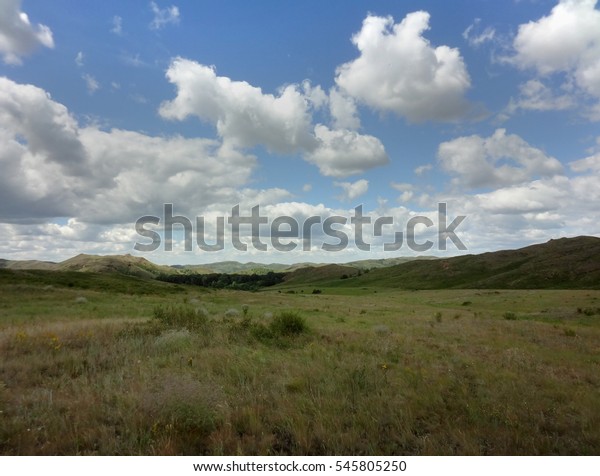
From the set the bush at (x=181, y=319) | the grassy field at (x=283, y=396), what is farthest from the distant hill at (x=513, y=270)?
the bush at (x=181, y=319)

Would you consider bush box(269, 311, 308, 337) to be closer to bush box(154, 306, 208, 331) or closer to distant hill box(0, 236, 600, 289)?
bush box(154, 306, 208, 331)

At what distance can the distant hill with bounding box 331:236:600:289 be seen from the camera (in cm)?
9812

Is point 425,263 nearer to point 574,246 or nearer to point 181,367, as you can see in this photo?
point 574,246

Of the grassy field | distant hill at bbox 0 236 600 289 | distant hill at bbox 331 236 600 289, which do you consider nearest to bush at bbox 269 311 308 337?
the grassy field

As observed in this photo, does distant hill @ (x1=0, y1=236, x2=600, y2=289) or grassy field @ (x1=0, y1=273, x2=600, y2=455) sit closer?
grassy field @ (x1=0, y1=273, x2=600, y2=455)

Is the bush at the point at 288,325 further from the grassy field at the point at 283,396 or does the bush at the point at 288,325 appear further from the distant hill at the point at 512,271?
the distant hill at the point at 512,271

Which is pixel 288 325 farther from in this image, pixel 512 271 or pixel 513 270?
pixel 513 270

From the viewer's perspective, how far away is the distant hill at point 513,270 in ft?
322

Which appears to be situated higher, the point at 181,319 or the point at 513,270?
the point at 181,319

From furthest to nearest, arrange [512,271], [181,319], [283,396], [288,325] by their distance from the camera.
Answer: [512,271]
[181,319]
[288,325]
[283,396]

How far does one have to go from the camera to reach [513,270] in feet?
382

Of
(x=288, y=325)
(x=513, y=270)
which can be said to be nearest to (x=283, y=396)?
(x=288, y=325)

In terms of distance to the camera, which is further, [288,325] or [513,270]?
[513,270]

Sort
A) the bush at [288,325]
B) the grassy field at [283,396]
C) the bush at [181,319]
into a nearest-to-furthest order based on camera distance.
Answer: the grassy field at [283,396] < the bush at [288,325] < the bush at [181,319]
